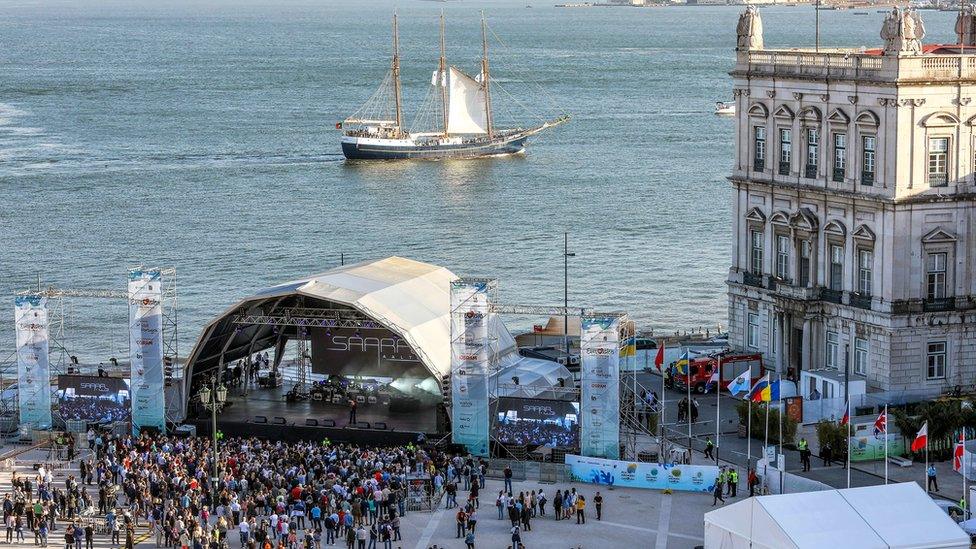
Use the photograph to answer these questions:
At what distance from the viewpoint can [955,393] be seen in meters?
75.8

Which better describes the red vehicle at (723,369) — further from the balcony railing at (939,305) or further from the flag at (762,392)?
the flag at (762,392)

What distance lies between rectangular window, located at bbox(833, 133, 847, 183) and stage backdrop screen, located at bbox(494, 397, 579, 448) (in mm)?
15267

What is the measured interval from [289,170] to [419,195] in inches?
681

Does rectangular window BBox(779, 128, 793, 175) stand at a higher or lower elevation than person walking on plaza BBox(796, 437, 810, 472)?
higher

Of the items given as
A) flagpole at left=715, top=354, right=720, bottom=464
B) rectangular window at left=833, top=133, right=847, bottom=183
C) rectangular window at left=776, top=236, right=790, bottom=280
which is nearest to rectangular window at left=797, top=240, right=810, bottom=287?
rectangular window at left=776, top=236, right=790, bottom=280

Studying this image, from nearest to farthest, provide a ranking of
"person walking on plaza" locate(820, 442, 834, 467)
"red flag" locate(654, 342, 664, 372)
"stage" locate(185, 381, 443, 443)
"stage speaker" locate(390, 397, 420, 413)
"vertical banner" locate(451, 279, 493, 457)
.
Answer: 1. "person walking on plaza" locate(820, 442, 834, 467)
2. "vertical banner" locate(451, 279, 493, 457)
3. "stage" locate(185, 381, 443, 443)
4. "stage speaker" locate(390, 397, 420, 413)
5. "red flag" locate(654, 342, 664, 372)

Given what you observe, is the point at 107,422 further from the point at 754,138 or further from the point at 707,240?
the point at 707,240

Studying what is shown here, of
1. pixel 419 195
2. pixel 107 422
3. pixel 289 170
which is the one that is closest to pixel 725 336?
pixel 107 422

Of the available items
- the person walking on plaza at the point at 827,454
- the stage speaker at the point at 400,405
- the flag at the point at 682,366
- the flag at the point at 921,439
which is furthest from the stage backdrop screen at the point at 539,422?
the flag at the point at 921,439

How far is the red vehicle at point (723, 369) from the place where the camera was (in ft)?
260

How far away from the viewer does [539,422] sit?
70500 millimetres

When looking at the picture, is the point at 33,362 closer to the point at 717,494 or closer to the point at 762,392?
the point at 762,392

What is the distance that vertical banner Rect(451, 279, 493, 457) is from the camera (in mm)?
71500

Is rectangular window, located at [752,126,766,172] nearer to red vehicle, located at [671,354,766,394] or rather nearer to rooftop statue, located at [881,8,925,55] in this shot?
red vehicle, located at [671,354,766,394]
